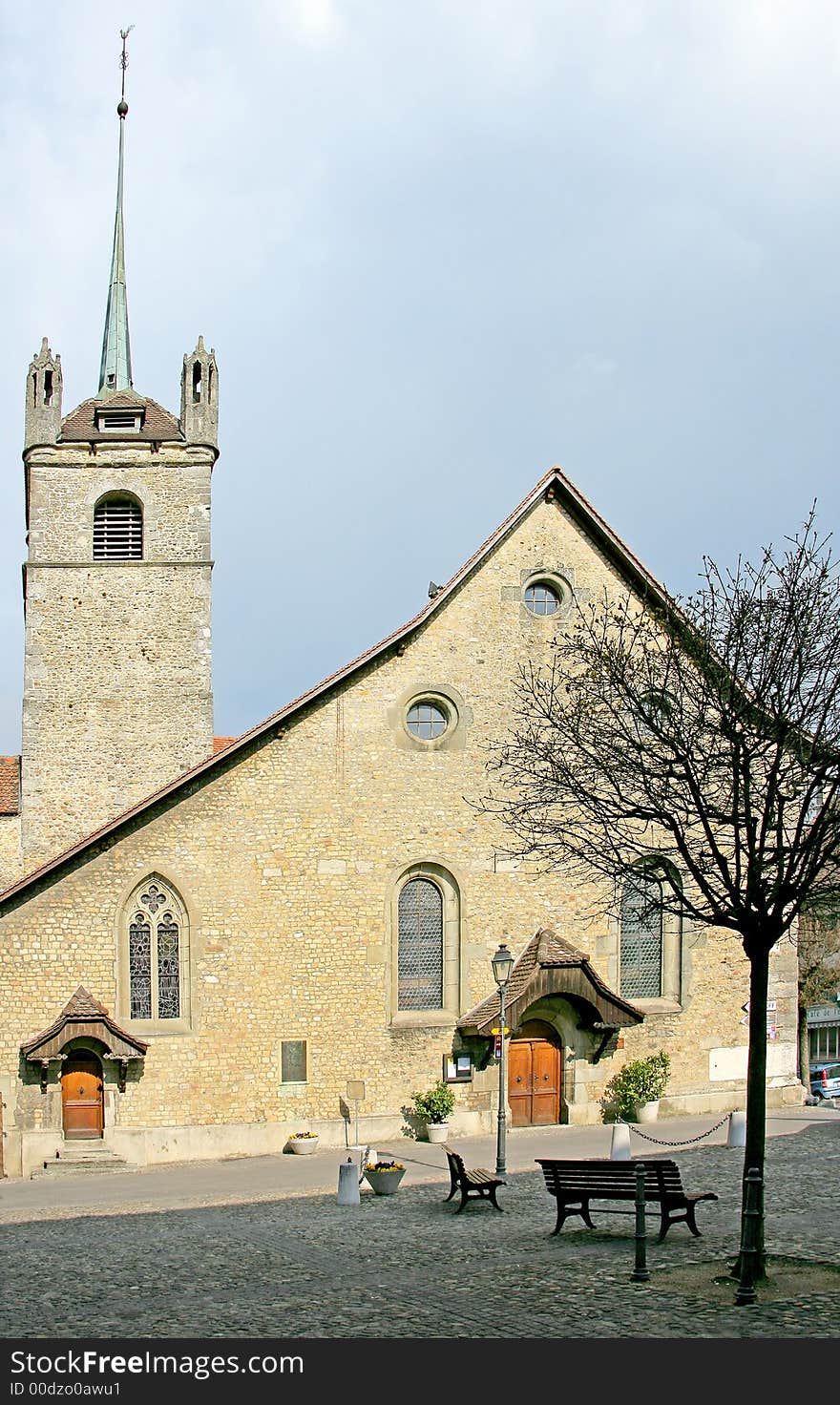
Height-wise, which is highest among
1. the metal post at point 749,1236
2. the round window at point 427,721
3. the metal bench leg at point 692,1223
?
the round window at point 427,721

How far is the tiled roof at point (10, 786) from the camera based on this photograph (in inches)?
1264

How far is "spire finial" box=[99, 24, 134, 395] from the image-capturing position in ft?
128

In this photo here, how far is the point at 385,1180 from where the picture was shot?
19.2 m

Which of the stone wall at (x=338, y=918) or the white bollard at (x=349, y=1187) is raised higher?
the stone wall at (x=338, y=918)

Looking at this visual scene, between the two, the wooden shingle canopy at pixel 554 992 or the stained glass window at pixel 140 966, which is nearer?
the stained glass window at pixel 140 966

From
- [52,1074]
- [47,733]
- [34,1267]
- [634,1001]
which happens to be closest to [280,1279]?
[34,1267]

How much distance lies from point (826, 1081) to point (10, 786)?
31106 millimetres

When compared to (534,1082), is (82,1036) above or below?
above

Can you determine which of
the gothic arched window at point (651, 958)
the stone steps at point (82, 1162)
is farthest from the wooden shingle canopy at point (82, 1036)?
the gothic arched window at point (651, 958)

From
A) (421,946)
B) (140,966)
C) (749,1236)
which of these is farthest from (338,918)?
(749,1236)

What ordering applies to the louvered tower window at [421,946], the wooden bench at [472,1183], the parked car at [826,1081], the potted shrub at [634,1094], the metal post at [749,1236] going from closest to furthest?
the metal post at [749,1236]
the wooden bench at [472,1183]
the louvered tower window at [421,946]
the potted shrub at [634,1094]
the parked car at [826,1081]

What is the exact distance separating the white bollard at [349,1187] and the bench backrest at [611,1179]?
4401mm

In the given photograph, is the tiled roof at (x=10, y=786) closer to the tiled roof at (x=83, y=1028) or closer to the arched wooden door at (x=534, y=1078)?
the tiled roof at (x=83, y=1028)

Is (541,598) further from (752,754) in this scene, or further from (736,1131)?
(752,754)
